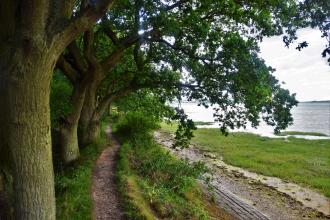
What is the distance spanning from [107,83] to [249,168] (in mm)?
12609

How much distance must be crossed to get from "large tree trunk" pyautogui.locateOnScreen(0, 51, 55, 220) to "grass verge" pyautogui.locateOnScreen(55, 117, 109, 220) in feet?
7.98

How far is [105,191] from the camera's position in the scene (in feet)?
38.5

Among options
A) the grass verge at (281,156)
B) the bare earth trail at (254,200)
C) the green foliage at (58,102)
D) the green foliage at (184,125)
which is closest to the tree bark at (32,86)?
the green foliage at (58,102)

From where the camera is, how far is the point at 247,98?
1444 cm

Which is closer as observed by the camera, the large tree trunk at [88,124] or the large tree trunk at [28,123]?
the large tree trunk at [28,123]

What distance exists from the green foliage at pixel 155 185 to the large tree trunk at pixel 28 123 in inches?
134

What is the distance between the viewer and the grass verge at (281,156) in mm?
24719

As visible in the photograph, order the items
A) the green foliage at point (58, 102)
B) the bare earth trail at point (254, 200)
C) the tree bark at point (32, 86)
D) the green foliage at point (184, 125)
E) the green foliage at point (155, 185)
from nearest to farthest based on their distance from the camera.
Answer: the tree bark at point (32, 86)
the green foliage at point (155, 185)
the bare earth trail at point (254, 200)
the green foliage at point (58, 102)
the green foliage at point (184, 125)

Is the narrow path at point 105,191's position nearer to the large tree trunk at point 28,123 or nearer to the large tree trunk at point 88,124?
the large tree trunk at point 88,124

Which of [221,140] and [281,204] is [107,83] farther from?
[221,140]

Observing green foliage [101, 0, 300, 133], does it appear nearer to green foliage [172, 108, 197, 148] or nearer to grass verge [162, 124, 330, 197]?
green foliage [172, 108, 197, 148]

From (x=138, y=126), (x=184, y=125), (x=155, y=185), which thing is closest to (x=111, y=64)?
(x=184, y=125)

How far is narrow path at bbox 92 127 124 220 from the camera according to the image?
9.85 meters

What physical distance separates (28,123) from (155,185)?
288 inches
